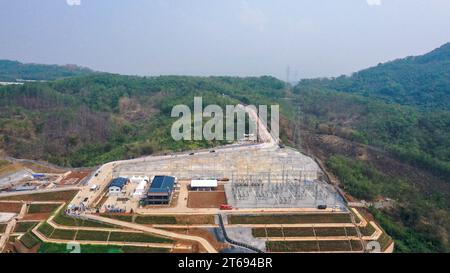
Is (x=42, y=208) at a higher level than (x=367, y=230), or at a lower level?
higher

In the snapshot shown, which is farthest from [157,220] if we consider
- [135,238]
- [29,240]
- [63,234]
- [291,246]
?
[291,246]

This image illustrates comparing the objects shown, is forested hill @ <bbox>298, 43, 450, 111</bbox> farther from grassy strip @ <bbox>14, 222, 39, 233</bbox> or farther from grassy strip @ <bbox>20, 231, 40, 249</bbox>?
grassy strip @ <bbox>20, 231, 40, 249</bbox>

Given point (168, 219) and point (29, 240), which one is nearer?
point (29, 240)

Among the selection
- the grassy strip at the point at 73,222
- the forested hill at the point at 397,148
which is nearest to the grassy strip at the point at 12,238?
the grassy strip at the point at 73,222

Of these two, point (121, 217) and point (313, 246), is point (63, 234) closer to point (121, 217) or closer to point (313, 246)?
point (121, 217)

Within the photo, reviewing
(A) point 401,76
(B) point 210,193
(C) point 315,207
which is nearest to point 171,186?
(B) point 210,193
